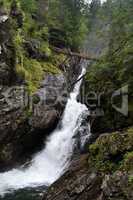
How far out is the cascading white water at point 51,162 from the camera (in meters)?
20.2

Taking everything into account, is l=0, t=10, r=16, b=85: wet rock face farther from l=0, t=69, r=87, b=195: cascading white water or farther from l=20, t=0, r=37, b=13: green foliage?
l=20, t=0, r=37, b=13: green foliage

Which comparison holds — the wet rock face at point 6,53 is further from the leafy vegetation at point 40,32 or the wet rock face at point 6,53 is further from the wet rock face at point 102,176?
the wet rock face at point 102,176

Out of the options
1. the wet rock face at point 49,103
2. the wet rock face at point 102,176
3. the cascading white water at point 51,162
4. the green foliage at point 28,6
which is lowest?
the cascading white water at point 51,162

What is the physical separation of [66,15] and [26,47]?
36.0 ft

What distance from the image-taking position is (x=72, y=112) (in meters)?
27.7

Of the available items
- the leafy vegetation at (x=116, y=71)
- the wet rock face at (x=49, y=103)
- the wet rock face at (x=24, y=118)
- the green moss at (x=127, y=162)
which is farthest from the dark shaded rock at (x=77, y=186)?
the wet rock face at (x=49, y=103)

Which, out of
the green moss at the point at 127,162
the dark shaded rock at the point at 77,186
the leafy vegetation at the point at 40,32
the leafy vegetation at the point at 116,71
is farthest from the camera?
the leafy vegetation at the point at 40,32

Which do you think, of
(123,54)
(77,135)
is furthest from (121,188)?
(77,135)

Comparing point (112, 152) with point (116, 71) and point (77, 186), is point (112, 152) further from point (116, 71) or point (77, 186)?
point (116, 71)

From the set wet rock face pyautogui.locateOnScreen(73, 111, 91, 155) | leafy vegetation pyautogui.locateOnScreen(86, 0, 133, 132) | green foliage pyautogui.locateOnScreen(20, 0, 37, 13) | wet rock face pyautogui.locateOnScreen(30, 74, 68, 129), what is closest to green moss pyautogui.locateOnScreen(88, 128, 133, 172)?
leafy vegetation pyautogui.locateOnScreen(86, 0, 133, 132)

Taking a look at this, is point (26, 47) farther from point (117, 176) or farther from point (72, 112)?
point (117, 176)

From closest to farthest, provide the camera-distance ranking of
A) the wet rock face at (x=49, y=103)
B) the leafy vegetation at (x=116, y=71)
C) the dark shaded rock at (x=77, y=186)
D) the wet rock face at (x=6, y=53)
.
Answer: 1. the dark shaded rock at (x=77, y=186)
2. the leafy vegetation at (x=116, y=71)
3. the wet rock face at (x=6, y=53)
4. the wet rock face at (x=49, y=103)

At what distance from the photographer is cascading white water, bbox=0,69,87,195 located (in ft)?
66.4

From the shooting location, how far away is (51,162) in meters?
23.7
